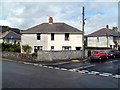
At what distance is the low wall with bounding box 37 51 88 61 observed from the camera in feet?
101

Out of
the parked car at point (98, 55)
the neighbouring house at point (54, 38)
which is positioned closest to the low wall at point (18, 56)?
the neighbouring house at point (54, 38)

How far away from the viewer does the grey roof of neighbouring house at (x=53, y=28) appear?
41406mm

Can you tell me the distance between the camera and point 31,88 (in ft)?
37.5

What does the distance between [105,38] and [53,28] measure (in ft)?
74.0

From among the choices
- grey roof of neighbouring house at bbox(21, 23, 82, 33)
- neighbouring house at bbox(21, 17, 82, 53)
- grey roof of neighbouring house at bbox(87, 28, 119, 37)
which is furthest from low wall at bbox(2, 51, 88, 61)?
grey roof of neighbouring house at bbox(87, 28, 119, 37)

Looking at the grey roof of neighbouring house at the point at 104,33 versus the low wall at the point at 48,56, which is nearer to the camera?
the low wall at the point at 48,56

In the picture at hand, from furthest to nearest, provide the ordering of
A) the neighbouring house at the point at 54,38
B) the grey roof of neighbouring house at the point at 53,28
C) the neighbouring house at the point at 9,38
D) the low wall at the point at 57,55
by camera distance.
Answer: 1. the neighbouring house at the point at 9,38
2. the grey roof of neighbouring house at the point at 53,28
3. the neighbouring house at the point at 54,38
4. the low wall at the point at 57,55

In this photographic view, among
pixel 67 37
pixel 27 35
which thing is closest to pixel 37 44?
pixel 27 35

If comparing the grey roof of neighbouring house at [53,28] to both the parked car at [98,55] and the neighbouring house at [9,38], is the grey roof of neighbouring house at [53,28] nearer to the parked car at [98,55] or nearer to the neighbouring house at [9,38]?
the parked car at [98,55]

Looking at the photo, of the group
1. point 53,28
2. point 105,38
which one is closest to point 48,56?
point 53,28

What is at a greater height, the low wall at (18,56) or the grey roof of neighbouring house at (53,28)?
the grey roof of neighbouring house at (53,28)

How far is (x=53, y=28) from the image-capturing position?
140 ft

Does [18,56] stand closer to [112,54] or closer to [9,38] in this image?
[112,54]

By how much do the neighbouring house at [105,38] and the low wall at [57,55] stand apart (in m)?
25.9
